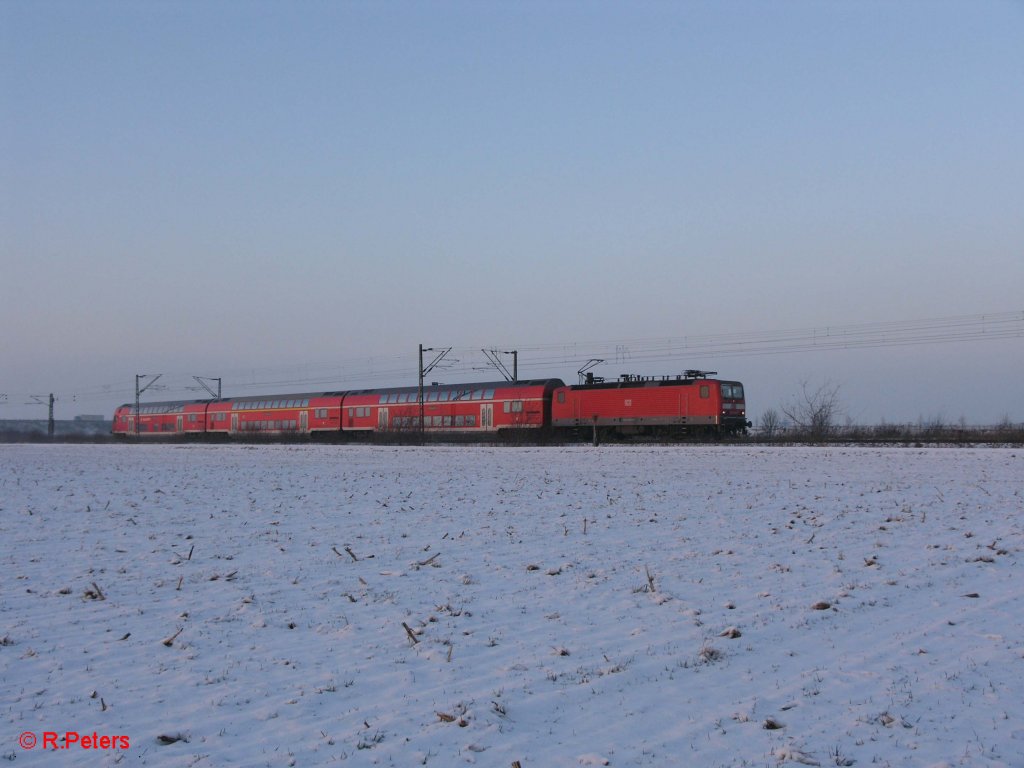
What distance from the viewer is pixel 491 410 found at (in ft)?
167

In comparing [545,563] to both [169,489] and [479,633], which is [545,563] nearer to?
[479,633]

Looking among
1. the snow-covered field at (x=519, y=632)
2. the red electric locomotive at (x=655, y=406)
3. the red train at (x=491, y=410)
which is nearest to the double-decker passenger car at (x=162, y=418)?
the red train at (x=491, y=410)

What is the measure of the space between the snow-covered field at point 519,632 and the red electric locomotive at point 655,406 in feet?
84.3

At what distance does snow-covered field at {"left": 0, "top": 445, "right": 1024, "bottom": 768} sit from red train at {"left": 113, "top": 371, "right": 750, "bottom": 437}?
1039 inches

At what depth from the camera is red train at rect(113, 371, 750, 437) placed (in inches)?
1708

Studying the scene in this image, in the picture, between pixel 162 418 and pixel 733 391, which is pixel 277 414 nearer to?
pixel 162 418

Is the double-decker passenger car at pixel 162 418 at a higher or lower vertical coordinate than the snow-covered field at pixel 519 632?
higher

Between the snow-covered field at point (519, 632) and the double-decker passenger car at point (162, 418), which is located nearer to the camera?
the snow-covered field at point (519, 632)

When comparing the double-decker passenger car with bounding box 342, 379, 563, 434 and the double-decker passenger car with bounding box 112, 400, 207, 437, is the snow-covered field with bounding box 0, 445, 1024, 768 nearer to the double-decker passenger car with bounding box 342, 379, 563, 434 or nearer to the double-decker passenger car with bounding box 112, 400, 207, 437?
the double-decker passenger car with bounding box 342, 379, 563, 434

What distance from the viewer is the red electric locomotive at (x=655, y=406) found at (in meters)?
42.6

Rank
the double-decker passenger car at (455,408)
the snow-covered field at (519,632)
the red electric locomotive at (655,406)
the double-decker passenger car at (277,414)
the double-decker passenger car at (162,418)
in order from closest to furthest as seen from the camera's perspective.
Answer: the snow-covered field at (519,632) < the red electric locomotive at (655,406) < the double-decker passenger car at (455,408) < the double-decker passenger car at (277,414) < the double-decker passenger car at (162,418)

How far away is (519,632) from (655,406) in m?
36.8

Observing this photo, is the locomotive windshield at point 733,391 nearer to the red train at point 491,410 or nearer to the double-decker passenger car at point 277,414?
the red train at point 491,410

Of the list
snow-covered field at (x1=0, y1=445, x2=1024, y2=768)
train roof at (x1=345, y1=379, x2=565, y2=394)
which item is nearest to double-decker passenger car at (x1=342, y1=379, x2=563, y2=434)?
train roof at (x1=345, y1=379, x2=565, y2=394)
